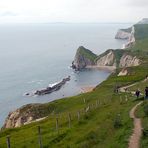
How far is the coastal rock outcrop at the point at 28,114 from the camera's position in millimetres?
87562

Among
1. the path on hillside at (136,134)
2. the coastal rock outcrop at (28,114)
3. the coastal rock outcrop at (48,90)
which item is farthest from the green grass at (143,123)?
the coastal rock outcrop at (48,90)

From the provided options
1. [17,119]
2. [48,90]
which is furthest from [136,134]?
[48,90]

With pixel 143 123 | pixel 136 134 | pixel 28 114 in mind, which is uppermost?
pixel 136 134

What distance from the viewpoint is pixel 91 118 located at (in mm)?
42562

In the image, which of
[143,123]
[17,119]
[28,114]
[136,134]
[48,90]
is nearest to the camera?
[136,134]

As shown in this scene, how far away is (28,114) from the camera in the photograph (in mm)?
91625

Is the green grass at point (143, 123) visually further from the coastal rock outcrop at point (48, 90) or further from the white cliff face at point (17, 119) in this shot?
the coastal rock outcrop at point (48, 90)

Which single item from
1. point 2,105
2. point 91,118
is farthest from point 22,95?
point 91,118

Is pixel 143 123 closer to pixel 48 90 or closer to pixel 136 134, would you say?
pixel 136 134

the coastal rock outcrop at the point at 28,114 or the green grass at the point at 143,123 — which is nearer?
the green grass at the point at 143,123

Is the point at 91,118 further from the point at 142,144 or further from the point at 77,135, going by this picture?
the point at 142,144

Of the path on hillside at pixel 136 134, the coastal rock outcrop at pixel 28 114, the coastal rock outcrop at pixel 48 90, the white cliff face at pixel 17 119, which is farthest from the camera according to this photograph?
the coastal rock outcrop at pixel 48 90

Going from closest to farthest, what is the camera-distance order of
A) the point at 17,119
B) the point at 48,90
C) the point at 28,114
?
the point at 28,114 < the point at 17,119 < the point at 48,90

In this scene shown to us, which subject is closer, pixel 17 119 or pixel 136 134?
pixel 136 134
